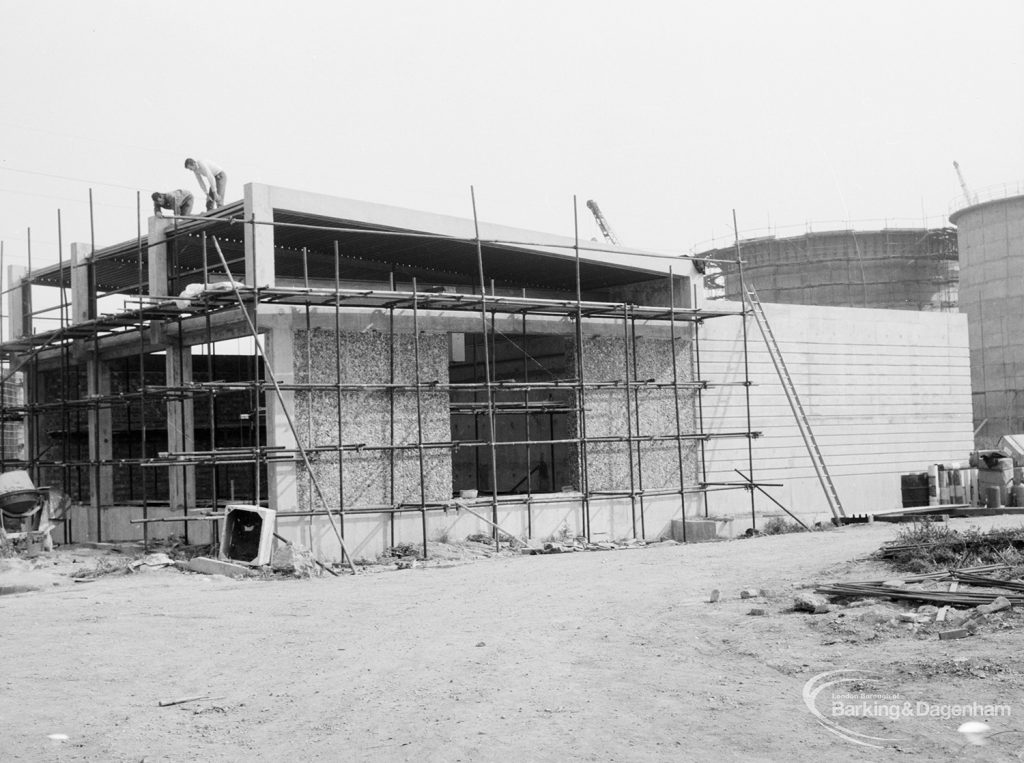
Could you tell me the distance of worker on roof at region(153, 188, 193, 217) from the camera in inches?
723

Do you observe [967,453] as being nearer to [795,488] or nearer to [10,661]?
[795,488]

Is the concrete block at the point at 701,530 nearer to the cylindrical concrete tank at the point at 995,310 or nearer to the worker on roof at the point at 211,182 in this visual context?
the worker on roof at the point at 211,182

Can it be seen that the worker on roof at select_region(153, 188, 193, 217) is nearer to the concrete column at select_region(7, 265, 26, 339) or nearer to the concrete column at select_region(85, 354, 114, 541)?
the concrete column at select_region(85, 354, 114, 541)

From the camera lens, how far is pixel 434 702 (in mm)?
7531

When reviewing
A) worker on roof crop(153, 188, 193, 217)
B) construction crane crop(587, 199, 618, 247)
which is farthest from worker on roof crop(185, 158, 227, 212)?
construction crane crop(587, 199, 618, 247)

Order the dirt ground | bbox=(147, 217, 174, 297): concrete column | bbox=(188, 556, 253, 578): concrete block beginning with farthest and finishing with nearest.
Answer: bbox=(147, 217, 174, 297): concrete column < bbox=(188, 556, 253, 578): concrete block < the dirt ground

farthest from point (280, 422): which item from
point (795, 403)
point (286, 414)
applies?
point (795, 403)

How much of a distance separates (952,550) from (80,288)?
16.1 m

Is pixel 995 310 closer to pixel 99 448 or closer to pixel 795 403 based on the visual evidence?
pixel 795 403

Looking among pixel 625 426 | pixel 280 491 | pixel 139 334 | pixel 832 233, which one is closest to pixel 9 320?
pixel 139 334

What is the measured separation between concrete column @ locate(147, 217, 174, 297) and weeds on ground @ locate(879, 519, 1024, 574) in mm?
12083

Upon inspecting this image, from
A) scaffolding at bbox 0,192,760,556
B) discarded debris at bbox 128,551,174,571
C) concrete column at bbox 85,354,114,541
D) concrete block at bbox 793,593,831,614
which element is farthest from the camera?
concrete column at bbox 85,354,114,541

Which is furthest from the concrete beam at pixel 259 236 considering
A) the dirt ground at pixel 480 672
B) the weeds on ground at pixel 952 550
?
the weeds on ground at pixel 952 550

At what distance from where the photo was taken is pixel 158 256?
18.4 m
